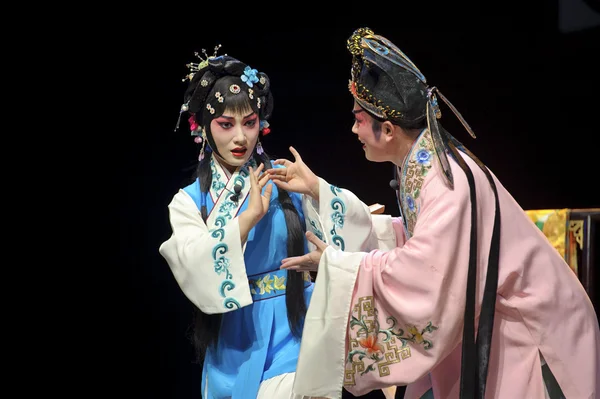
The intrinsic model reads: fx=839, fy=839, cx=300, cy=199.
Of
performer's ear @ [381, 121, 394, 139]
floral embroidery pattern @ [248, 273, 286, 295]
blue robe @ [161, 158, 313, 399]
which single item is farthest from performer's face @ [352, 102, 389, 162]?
floral embroidery pattern @ [248, 273, 286, 295]

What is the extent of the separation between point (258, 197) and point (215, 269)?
25 centimetres

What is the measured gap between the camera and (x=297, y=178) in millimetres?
2609

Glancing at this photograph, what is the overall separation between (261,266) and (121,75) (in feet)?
4.86

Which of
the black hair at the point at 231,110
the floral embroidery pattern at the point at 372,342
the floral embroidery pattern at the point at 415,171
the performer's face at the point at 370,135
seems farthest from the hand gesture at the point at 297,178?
the floral embroidery pattern at the point at 372,342

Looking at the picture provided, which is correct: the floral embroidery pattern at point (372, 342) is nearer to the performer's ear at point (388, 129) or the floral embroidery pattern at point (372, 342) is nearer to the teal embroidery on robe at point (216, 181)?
the performer's ear at point (388, 129)

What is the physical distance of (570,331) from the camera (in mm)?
2154

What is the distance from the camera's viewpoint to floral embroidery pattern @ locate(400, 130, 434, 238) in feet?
7.38

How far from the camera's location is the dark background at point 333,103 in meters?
3.81

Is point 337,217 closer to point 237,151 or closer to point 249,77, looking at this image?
point 237,151

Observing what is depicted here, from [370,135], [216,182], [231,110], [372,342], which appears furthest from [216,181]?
[372,342]

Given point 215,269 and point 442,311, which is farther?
point 215,269

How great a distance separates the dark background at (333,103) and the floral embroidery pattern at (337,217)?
4.54 ft

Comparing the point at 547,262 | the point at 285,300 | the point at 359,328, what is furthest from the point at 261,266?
the point at 547,262

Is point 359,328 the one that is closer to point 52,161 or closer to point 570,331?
point 570,331
